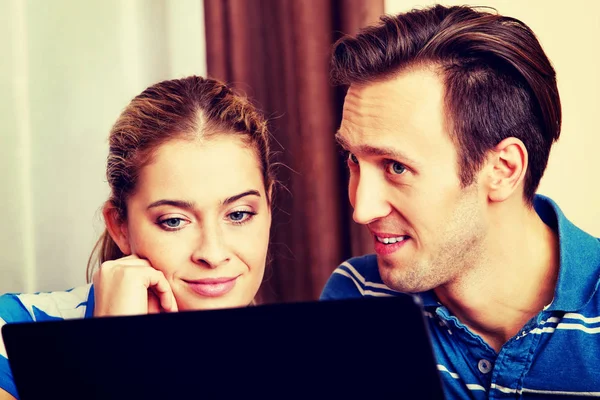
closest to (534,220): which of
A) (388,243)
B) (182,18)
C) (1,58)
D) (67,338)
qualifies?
(388,243)

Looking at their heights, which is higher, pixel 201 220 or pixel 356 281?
pixel 201 220

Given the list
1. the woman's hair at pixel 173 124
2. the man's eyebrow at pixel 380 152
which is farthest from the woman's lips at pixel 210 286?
the man's eyebrow at pixel 380 152

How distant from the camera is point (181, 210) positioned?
53.5 inches

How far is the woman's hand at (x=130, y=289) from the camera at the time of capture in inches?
51.1

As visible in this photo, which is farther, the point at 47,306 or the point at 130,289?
the point at 47,306

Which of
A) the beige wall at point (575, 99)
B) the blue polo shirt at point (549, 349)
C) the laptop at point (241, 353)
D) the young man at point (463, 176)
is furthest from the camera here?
the beige wall at point (575, 99)

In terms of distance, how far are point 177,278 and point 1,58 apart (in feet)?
2.94

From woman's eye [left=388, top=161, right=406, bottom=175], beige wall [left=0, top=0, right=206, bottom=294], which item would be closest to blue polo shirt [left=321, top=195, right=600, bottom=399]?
woman's eye [left=388, top=161, right=406, bottom=175]

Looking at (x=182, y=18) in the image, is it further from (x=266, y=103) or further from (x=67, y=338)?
(x=67, y=338)

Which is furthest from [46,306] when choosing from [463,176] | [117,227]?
[463,176]

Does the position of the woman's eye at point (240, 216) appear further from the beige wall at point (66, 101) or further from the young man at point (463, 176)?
the beige wall at point (66, 101)

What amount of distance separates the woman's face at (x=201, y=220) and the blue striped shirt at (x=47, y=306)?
210 millimetres

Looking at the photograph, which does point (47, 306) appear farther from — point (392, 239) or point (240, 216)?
point (392, 239)

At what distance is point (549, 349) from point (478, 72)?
0.52 metres
